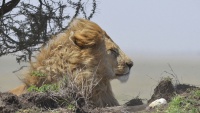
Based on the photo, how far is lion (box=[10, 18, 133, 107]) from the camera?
20.2 ft

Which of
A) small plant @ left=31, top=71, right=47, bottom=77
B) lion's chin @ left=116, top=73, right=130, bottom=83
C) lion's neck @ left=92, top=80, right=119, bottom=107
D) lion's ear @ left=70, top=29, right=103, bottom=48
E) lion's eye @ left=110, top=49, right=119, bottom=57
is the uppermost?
lion's ear @ left=70, top=29, right=103, bottom=48

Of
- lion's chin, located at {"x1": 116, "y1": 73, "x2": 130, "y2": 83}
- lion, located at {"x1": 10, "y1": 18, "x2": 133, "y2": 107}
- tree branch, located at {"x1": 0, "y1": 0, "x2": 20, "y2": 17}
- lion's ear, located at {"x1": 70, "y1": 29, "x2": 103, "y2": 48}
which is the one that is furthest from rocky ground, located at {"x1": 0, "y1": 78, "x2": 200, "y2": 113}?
tree branch, located at {"x1": 0, "y1": 0, "x2": 20, "y2": 17}

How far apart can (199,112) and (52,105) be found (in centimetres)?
110

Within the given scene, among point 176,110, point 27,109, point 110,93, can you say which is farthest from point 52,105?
point 110,93

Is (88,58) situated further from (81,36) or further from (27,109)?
(27,109)

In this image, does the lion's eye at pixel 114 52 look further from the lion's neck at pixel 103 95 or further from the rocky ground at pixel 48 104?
the rocky ground at pixel 48 104

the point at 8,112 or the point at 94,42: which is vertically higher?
the point at 94,42

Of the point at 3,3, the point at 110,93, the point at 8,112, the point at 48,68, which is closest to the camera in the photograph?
the point at 8,112

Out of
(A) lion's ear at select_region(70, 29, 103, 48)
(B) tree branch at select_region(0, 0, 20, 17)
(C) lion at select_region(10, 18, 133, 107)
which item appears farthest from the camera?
(B) tree branch at select_region(0, 0, 20, 17)

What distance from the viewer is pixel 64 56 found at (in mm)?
6273

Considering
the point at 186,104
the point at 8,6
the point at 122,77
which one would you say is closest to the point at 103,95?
the point at 122,77

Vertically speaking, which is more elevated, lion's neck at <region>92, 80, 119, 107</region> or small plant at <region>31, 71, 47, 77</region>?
small plant at <region>31, 71, 47, 77</region>

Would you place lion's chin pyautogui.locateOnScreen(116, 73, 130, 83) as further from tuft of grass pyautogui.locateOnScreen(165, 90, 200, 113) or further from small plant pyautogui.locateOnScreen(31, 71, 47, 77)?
tuft of grass pyautogui.locateOnScreen(165, 90, 200, 113)

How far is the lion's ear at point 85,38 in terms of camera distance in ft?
20.8
